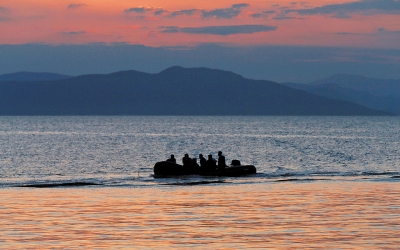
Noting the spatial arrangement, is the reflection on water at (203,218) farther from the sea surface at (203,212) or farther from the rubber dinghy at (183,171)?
the rubber dinghy at (183,171)

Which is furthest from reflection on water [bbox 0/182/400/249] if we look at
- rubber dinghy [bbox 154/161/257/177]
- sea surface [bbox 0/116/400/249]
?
rubber dinghy [bbox 154/161/257/177]

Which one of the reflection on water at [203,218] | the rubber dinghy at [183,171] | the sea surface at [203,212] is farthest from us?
the rubber dinghy at [183,171]

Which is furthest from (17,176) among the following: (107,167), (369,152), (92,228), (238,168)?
(369,152)

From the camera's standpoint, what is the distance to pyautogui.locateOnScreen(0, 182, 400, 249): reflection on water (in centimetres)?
2055

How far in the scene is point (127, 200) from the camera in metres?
32.3

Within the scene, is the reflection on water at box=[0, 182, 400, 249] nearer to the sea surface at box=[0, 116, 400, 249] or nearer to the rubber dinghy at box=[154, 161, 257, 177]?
the sea surface at box=[0, 116, 400, 249]

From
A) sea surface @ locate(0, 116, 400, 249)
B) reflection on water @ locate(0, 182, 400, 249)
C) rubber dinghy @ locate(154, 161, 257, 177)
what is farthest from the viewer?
rubber dinghy @ locate(154, 161, 257, 177)

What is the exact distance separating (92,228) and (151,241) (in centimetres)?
334

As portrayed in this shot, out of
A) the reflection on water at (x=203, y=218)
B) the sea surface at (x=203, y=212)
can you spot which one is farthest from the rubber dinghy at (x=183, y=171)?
the reflection on water at (x=203, y=218)

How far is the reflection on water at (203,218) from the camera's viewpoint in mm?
20547

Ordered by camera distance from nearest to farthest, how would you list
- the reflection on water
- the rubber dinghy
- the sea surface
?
the reflection on water < the sea surface < the rubber dinghy

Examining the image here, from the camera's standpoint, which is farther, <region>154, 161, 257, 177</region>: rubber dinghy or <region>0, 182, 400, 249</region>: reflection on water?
<region>154, 161, 257, 177</region>: rubber dinghy

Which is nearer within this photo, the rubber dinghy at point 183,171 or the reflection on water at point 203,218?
the reflection on water at point 203,218

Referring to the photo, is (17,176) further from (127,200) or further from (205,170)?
(127,200)
